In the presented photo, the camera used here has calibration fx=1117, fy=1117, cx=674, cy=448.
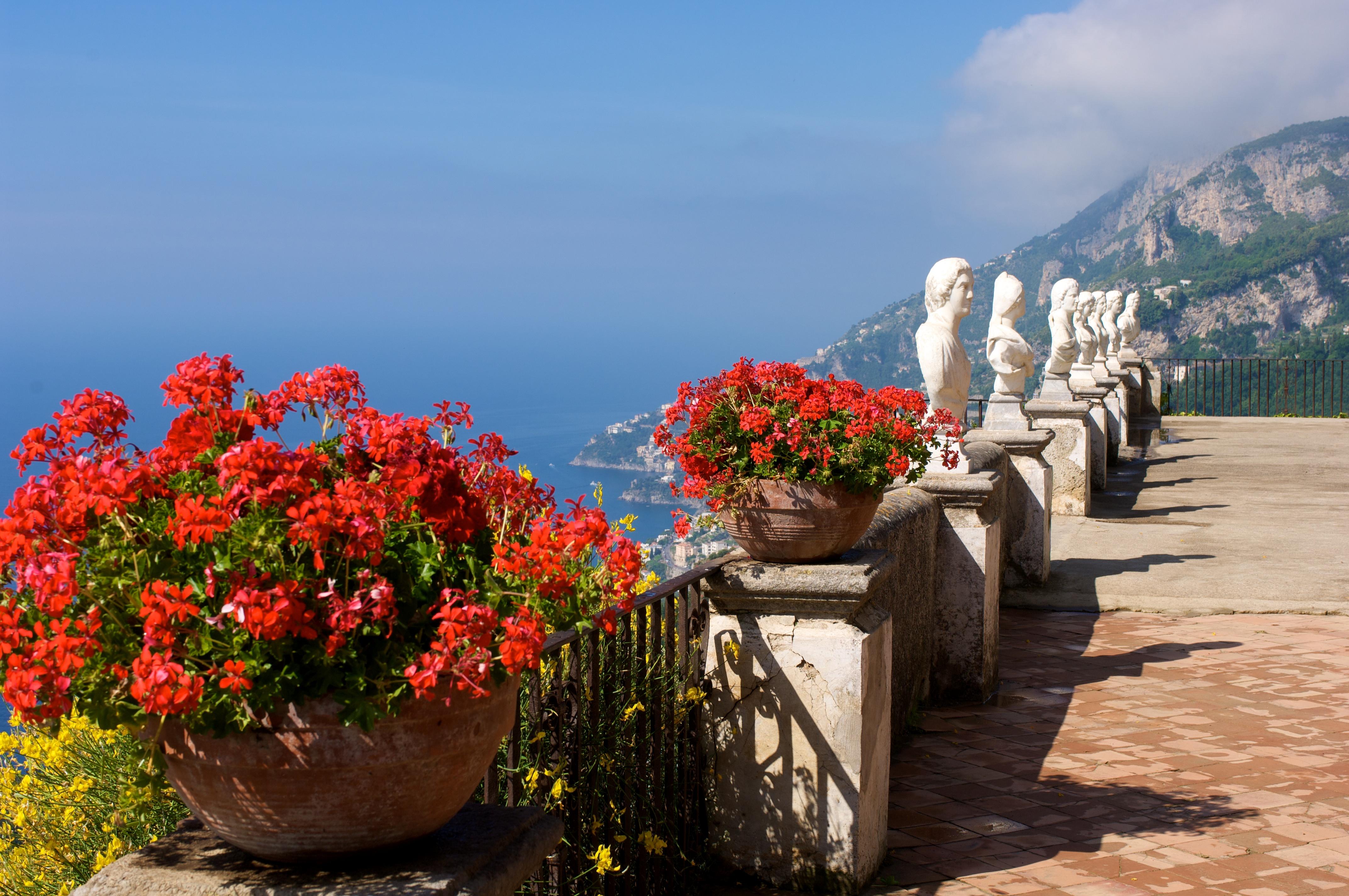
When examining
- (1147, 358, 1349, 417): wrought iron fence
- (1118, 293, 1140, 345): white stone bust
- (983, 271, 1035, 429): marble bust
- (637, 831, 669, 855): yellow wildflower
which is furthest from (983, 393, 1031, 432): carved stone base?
(1147, 358, 1349, 417): wrought iron fence

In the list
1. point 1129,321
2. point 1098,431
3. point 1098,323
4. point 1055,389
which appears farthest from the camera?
point 1129,321

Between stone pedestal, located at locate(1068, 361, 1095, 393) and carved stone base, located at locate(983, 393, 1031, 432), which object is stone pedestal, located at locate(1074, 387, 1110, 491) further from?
carved stone base, located at locate(983, 393, 1031, 432)

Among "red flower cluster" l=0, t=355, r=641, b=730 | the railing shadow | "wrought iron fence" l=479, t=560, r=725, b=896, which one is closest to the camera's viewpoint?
"red flower cluster" l=0, t=355, r=641, b=730

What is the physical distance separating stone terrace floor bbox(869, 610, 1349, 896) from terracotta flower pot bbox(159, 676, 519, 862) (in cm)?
224

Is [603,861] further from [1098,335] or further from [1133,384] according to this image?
[1133,384]

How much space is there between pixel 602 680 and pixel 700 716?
388 millimetres

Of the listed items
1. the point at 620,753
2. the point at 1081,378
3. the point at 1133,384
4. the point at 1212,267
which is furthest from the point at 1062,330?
the point at 1212,267

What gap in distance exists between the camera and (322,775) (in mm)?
1600

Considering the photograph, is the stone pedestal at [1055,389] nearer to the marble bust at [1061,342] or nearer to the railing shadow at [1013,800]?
the marble bust at [1061,342]

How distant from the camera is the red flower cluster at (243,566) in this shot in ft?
A: 4.81

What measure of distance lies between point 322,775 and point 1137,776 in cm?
384

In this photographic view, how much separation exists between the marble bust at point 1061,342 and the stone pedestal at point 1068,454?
1.60 m

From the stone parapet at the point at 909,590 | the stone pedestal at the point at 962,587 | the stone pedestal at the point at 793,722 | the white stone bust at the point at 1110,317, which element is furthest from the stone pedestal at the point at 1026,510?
the white stone bust at the point at 1110,317

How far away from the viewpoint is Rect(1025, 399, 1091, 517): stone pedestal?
11477 millimetres
